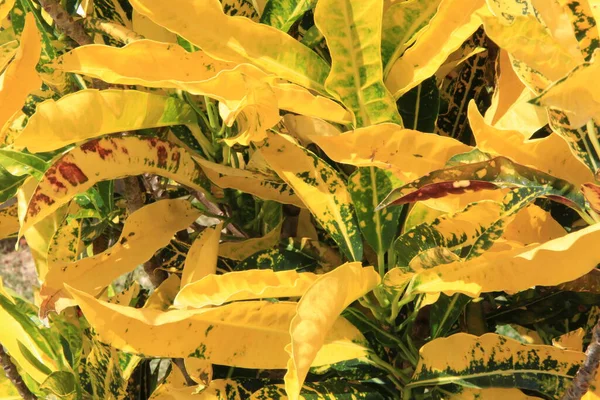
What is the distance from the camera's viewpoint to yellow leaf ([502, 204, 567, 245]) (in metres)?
0.65

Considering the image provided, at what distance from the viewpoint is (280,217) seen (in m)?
0.89

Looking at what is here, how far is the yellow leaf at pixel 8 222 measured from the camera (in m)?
0.95

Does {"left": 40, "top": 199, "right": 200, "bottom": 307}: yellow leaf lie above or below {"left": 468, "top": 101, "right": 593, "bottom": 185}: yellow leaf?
below

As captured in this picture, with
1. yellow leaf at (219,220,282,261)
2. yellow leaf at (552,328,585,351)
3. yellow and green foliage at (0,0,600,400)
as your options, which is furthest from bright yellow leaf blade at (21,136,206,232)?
yellow leaf at (552,328,585,351)

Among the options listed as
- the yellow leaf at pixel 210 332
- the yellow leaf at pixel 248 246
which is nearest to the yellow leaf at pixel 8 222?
the yellow leaf at pixel 248 246

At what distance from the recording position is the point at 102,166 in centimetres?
70

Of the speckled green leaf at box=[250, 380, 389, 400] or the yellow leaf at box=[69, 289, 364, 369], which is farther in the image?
the speckled green leaf at box=[250, 380, 389, 400]

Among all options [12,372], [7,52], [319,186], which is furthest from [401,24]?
[12,372]

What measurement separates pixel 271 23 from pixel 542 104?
326 millimetres

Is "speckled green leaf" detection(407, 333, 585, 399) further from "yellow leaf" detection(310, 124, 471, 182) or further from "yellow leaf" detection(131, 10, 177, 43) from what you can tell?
"yellow leaf" detection(131, 10, 177, 43)

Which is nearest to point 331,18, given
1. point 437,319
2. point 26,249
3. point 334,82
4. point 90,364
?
point 334,82

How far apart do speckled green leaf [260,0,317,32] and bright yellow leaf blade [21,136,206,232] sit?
17 centimetres

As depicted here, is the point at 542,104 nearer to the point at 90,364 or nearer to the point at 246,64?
the point at 246,64

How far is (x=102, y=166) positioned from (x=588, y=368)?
47 centimetres
